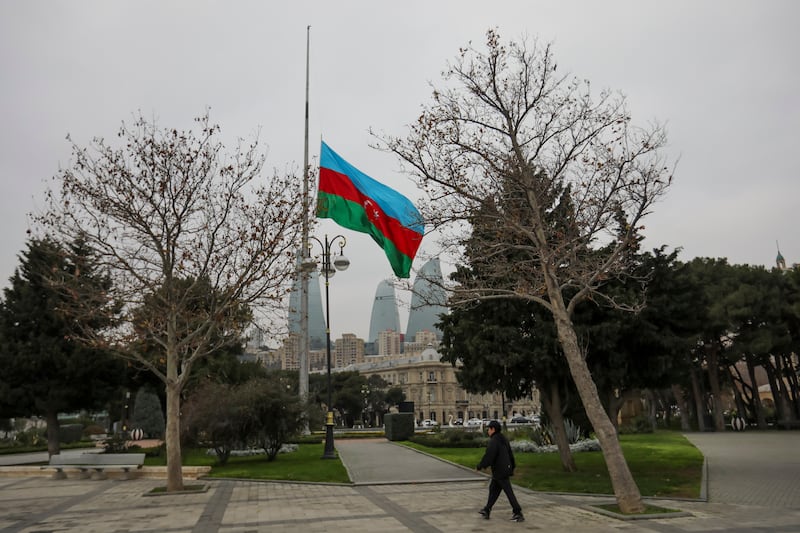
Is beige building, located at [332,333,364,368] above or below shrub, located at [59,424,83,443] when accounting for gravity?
above

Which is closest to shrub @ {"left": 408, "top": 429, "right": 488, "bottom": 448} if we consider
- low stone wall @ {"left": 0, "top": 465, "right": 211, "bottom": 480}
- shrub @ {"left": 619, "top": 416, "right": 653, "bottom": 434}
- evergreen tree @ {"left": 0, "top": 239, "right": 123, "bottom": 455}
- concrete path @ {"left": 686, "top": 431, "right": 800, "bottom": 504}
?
concrete path @ {"left": 686, "top": 431, "right": 800, "bottom": 504}

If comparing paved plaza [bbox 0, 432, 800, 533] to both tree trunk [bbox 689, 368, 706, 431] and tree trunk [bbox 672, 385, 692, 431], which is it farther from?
tree trunk [bbox 672, 385, 692, 431]

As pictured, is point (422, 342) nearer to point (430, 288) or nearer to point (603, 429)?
point (430, 288)

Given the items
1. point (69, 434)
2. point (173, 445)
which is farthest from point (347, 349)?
point (173, 445)

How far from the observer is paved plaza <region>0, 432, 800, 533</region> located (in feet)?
33.1

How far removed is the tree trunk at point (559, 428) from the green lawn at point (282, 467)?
5945mm

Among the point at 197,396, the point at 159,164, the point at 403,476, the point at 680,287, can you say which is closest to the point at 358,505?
the point at 403,476

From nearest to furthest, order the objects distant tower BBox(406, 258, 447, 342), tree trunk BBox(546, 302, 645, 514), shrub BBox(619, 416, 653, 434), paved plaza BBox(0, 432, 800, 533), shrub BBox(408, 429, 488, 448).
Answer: paved plaza BBox(0, 432, 800, 533) → tree trunk BBox(546, 302, 645, 514) → distant tower BBox(406, 258, 447, 342) → shrub BBox(408, 429, 488, 448) → shrub BBox(619, 416, 653, 434)

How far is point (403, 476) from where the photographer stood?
1755 cm

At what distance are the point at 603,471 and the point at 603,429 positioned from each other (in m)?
6.56

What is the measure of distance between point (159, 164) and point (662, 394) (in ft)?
176

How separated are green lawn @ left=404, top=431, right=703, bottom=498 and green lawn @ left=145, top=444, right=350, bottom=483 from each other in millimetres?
4476

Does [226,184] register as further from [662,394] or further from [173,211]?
[662,394]

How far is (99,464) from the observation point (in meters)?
19.9
